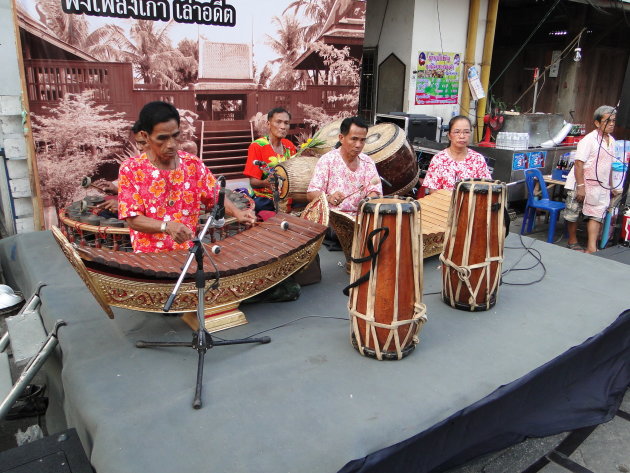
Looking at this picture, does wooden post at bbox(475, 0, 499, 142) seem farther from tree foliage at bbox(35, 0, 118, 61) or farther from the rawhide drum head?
tree foliage at bbox(35, 0, 118, 61)

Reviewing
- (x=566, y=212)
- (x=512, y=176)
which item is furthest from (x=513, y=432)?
(x=512, y=176)

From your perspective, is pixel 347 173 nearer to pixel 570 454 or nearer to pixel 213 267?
pixel 213 267

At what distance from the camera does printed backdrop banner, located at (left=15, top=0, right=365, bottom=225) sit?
445cm

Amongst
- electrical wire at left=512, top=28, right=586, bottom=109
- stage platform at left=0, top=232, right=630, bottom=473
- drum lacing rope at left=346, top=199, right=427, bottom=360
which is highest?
electrical wire at left=512, top=28, right=586, bottom=109

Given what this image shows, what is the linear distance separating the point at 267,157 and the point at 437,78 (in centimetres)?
482

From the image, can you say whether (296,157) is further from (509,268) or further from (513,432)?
(513,432)

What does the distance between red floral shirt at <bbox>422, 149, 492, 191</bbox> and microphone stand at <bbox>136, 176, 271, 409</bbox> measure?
2312mm

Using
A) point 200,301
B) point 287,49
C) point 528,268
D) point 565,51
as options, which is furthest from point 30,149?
point 565,51

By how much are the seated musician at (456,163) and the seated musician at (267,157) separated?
4.40 feet

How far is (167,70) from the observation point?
16.8ft

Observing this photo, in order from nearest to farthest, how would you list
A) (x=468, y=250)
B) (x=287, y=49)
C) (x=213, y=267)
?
(x=213, y=267) → (x=468, y=250) → (x=287, y=49)

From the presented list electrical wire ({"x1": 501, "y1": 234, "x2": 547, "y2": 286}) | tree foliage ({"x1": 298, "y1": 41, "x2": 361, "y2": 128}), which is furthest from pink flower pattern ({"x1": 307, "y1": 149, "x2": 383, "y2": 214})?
tree foliage ({"x1": 298, "y1": 41, "x2": 361, "y2": 128})

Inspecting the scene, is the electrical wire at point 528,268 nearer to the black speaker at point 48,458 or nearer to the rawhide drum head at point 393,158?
the rawhide drum head at point 393,158

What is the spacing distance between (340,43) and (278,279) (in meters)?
4.77
